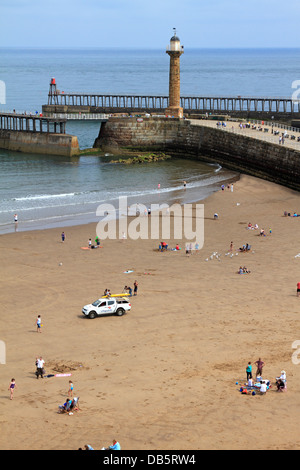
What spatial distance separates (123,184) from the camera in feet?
205

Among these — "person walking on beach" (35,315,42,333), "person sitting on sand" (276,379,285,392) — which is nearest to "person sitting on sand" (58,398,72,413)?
"person sitting on sand" (276,379,285,392)

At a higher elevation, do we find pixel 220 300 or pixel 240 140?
pixel 240 140

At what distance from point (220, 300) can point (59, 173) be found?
40.8 metres

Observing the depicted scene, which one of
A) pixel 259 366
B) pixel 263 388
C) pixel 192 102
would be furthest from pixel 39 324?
pixel 192 102

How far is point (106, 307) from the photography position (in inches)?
1136

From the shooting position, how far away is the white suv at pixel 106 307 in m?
28.7

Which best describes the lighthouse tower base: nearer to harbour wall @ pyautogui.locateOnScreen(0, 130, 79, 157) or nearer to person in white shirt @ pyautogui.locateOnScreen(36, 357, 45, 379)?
harbour wall @ pyautogui.locateOnScreen(0, 130, 79, 157)

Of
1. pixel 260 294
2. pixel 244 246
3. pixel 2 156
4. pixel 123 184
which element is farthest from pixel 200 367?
pixel 2 156

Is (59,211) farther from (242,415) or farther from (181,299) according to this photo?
(242,415)

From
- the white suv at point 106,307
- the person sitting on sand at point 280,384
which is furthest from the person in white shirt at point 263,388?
the white suv at point 106,307

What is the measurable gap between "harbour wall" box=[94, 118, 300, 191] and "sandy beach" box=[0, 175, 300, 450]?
61.1 feet

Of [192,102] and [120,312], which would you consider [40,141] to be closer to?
[192,102]

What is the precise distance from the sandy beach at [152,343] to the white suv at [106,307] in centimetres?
37
